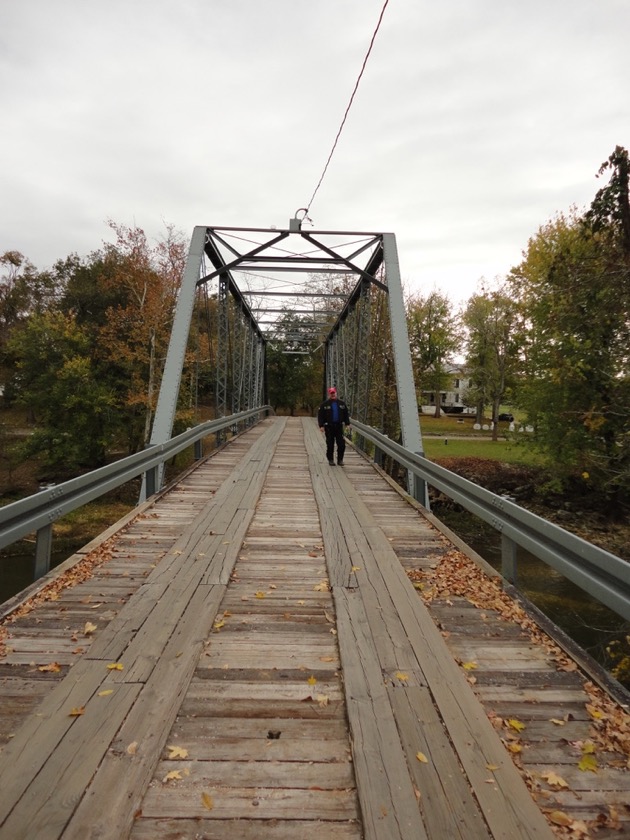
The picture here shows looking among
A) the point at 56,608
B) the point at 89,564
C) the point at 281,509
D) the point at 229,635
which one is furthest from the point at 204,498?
the point at 229,635

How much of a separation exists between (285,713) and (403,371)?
642 cm

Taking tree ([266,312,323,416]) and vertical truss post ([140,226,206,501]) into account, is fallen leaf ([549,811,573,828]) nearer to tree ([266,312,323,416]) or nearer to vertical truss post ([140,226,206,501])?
vertical truss post ([140,226,206,501])

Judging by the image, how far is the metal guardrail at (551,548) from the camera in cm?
246

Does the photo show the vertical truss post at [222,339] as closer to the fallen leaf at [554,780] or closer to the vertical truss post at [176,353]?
the vertical truss post at [176,353]

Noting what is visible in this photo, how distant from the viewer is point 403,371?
26.6ft

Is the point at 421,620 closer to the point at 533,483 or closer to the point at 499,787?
the point at 499,787

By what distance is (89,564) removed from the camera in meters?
4.07

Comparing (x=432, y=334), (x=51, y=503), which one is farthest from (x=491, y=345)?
(x=51, y=503)

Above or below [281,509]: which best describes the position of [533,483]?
below

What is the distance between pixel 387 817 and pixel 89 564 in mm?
3191

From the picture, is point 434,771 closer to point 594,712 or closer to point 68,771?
point 594,712

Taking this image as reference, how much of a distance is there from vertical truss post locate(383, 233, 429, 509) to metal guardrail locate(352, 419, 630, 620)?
4.94ft

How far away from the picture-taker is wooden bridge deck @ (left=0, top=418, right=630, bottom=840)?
1706mm

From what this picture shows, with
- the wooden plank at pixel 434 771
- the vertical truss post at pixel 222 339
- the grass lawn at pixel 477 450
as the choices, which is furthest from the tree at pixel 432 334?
the wooden plank at pixel 434 771
